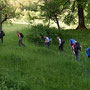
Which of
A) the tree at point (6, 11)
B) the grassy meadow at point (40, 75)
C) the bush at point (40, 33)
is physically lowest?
the grassy meadow at point (40, 75)

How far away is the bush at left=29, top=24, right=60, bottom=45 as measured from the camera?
75.6ft

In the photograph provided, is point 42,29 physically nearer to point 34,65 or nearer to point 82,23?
point 82,23

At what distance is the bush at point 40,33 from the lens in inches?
907

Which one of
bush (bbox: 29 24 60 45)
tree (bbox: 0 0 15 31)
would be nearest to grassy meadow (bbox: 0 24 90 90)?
tree (bbox: 0 0 15 31)

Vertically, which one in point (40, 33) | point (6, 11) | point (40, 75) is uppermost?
point (6, 11)

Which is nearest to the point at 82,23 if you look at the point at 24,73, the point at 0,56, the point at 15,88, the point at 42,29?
the point at 42,29

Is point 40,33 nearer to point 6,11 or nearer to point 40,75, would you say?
point 6,11

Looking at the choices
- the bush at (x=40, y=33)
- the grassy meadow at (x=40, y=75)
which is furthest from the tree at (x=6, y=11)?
the grassy meadow at (x=40, y=75)

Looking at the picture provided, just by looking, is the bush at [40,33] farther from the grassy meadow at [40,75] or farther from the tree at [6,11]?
the grassy meadow at [40,75]

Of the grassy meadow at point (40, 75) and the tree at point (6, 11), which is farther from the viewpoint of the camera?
the tree at point (6, 11)

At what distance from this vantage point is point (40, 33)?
24.0 meters

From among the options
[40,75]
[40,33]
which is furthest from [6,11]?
[40,75]

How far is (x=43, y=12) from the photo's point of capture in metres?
30.2

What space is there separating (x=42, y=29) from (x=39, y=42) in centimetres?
281
